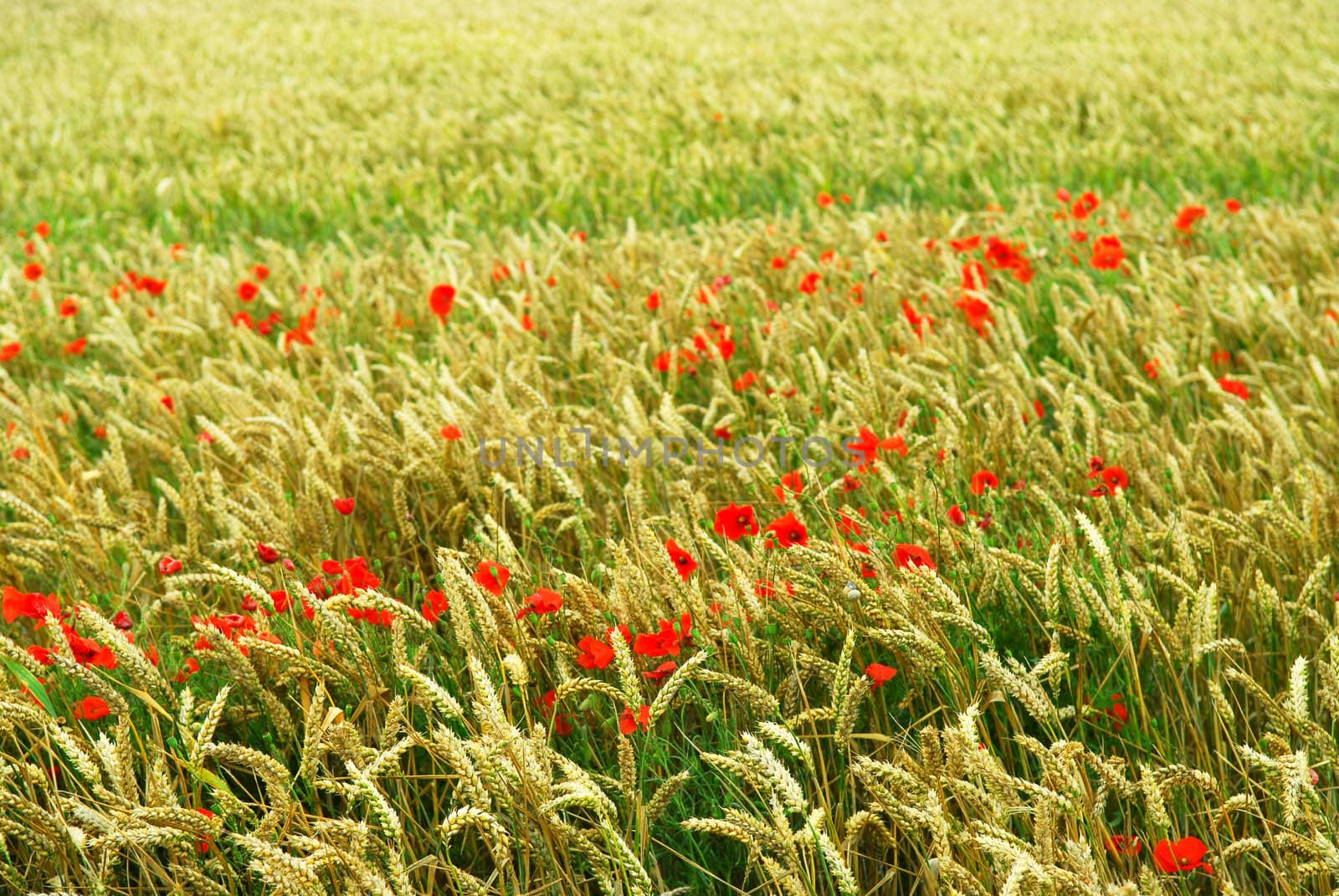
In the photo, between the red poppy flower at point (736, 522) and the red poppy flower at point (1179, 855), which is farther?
the red poppy flower at point (736, 522)

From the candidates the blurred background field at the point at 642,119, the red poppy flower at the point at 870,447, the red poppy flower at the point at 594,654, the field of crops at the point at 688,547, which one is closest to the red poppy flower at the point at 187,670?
the field of crops at the point at 688,547

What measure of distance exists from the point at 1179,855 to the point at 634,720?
0.64 meters

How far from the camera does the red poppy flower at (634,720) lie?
1.28 m

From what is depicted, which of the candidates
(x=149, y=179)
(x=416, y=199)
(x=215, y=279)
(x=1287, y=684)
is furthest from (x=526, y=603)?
(x=149, y=179)

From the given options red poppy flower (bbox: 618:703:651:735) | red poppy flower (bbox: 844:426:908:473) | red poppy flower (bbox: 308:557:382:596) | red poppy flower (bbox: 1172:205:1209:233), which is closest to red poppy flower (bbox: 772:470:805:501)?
red poppy flower (bbox: 844:426:908:473)

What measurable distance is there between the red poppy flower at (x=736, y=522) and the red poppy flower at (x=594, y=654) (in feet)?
1.09

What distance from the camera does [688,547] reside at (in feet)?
5.55

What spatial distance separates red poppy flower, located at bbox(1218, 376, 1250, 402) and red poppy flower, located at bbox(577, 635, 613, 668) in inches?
61.5

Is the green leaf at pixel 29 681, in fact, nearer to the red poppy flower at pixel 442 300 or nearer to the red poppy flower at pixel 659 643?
the red poppy flower at pixel 659 643

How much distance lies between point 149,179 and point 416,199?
152cm

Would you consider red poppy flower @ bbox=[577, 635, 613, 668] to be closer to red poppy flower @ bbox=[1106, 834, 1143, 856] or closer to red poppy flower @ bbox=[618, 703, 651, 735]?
red poppy flower @ bbox=[618, 703, 651, 735]

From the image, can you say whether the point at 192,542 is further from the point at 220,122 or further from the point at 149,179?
the point at 220,122

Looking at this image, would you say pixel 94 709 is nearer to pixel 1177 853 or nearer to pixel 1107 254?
pixel 1177 853

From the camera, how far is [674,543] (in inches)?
68.2
